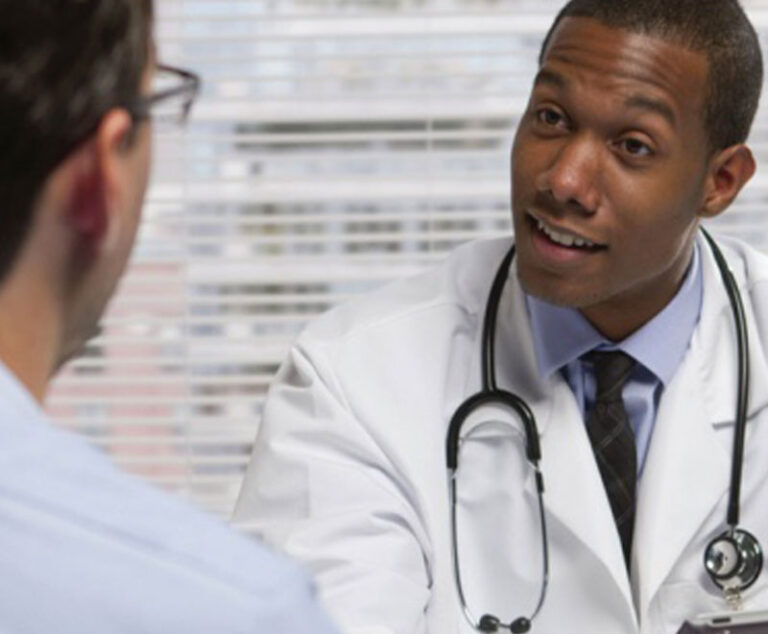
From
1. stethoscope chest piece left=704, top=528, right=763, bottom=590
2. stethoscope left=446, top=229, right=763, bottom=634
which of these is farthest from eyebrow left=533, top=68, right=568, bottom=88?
stethoscope chest piece left=704, top=528, right=763, bottom=590

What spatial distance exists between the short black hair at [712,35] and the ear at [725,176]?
0.02m

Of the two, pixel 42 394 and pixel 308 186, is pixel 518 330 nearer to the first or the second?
pixel 308 186

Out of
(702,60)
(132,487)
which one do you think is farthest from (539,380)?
(132,487)

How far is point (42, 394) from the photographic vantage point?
2.68ft

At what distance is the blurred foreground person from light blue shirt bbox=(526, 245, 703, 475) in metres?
0.94

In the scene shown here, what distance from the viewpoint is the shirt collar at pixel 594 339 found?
1.70 m

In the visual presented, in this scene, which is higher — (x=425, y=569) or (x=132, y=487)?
(x=132, y=487)

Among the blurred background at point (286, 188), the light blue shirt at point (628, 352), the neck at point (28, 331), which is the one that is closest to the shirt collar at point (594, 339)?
the light blue shirt at point (628, 352)

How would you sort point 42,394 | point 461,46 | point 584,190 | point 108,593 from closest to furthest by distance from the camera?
1. point 108,593
2. point 42,394
3. point 584,190
4. point 461,46

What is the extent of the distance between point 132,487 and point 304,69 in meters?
1.72

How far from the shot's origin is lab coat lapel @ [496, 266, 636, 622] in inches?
64.2

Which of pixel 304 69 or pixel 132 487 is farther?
pixel 304 69

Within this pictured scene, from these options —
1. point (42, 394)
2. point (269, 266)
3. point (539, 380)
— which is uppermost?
point (42, 394)

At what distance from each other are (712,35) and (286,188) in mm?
889
